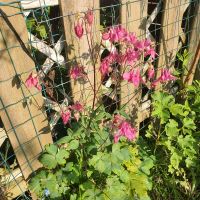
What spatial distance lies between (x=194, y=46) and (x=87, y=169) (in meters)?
1.83

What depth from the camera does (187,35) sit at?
312 cm

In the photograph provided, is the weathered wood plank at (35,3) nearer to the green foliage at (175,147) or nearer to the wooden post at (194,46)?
the green foliage at (175,147)

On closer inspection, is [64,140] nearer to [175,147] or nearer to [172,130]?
[172,130]

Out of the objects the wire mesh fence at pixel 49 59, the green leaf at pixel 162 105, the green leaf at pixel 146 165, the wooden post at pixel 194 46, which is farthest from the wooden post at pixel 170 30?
the green leaf at pixel 146 165

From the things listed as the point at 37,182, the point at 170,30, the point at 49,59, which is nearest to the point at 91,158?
the point at 37,182

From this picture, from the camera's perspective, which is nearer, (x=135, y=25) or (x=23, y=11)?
(x=23, y=11)

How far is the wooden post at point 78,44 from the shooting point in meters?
1.96

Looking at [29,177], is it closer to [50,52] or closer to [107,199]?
[107,199]

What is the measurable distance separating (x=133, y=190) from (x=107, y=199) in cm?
29

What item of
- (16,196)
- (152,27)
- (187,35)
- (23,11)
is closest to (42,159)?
(16,196)

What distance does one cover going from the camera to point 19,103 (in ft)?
6.66

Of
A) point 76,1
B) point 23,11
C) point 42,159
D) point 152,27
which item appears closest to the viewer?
point 23,11

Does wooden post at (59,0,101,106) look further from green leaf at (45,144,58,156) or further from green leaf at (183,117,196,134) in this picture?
green leaf at (183,117,196,134)

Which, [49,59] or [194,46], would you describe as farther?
[194,46]
